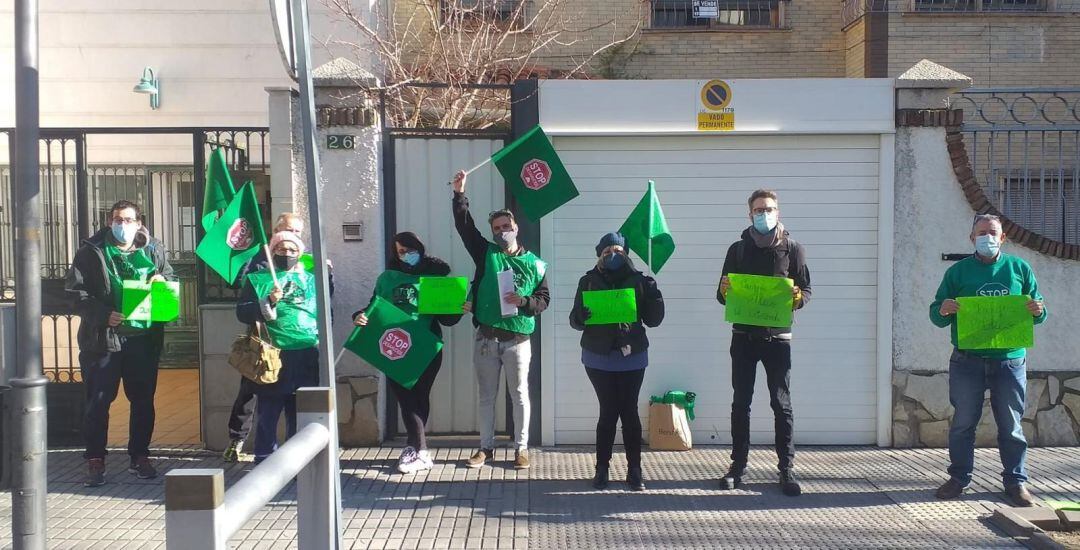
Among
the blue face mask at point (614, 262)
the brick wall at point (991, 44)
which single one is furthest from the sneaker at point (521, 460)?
the brick wall at point (991, 44)

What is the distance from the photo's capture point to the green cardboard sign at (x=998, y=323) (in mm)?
6062

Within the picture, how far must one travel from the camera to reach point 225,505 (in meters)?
2.41

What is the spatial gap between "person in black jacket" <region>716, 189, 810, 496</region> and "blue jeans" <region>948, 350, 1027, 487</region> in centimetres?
110

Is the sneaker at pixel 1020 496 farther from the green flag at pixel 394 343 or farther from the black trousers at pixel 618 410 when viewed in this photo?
the green flag at pixel 394 343

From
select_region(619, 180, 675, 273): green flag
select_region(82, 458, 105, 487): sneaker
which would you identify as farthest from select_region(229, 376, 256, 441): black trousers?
select_region(619, 180, 675, 273): green flag

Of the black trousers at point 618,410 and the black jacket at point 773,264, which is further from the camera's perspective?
the black trousers at point 618,410

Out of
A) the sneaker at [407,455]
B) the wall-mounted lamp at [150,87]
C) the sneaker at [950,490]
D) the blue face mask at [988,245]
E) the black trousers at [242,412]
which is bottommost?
the sneaker at [950,490]

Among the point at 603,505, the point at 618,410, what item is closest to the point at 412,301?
the point at 618,410

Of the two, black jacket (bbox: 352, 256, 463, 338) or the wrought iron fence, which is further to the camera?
the wrought iron fence

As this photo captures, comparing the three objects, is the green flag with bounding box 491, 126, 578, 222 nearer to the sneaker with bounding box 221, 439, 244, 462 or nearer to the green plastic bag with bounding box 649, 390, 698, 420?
the green plastic bag with bounding box 649, 390, 698, 420

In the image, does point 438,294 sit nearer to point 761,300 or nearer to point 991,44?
point 761,300

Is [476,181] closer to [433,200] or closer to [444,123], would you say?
[433,200]

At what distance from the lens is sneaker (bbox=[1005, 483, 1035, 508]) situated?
6.03m

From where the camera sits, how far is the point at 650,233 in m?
6.87
